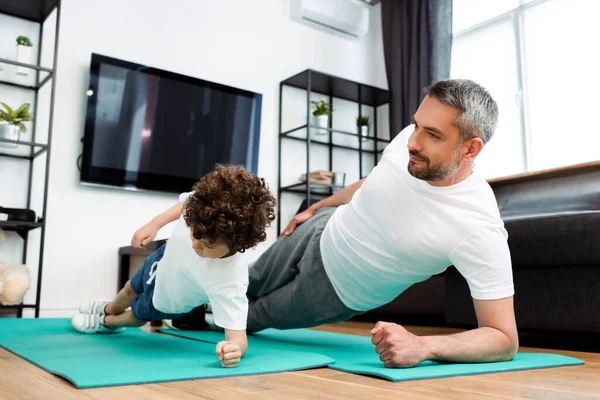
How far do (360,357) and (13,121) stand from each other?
2.28m

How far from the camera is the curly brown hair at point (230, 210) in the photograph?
1291 mm

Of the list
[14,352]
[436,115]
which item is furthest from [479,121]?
[14,352]

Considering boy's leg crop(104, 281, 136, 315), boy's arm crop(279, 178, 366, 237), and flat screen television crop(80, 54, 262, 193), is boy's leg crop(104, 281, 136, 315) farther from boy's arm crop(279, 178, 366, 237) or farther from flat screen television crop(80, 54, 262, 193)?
flat screen television crop(80, 54, 262, 193)

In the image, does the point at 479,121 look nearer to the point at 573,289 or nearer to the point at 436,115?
the point at 436,115

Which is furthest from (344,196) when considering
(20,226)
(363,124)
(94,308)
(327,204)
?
(363,124)

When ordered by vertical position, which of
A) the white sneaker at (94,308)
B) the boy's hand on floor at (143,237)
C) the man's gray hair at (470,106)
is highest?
the man's gray hair at (470,106)

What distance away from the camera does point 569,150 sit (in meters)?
3.51

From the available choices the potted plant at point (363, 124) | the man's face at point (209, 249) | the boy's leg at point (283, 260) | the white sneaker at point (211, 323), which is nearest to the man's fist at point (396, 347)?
the man's face at point (209, 249)

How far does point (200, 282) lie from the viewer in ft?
4.83

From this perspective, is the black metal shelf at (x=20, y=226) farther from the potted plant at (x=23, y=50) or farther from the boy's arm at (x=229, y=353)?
the boy's arm at (x=229, y=353)

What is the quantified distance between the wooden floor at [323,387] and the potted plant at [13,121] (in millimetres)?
1853

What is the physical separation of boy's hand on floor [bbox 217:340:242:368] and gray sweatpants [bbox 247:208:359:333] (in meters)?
0.45

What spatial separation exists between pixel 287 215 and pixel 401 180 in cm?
268

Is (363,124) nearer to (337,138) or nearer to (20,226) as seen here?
(337,138)
